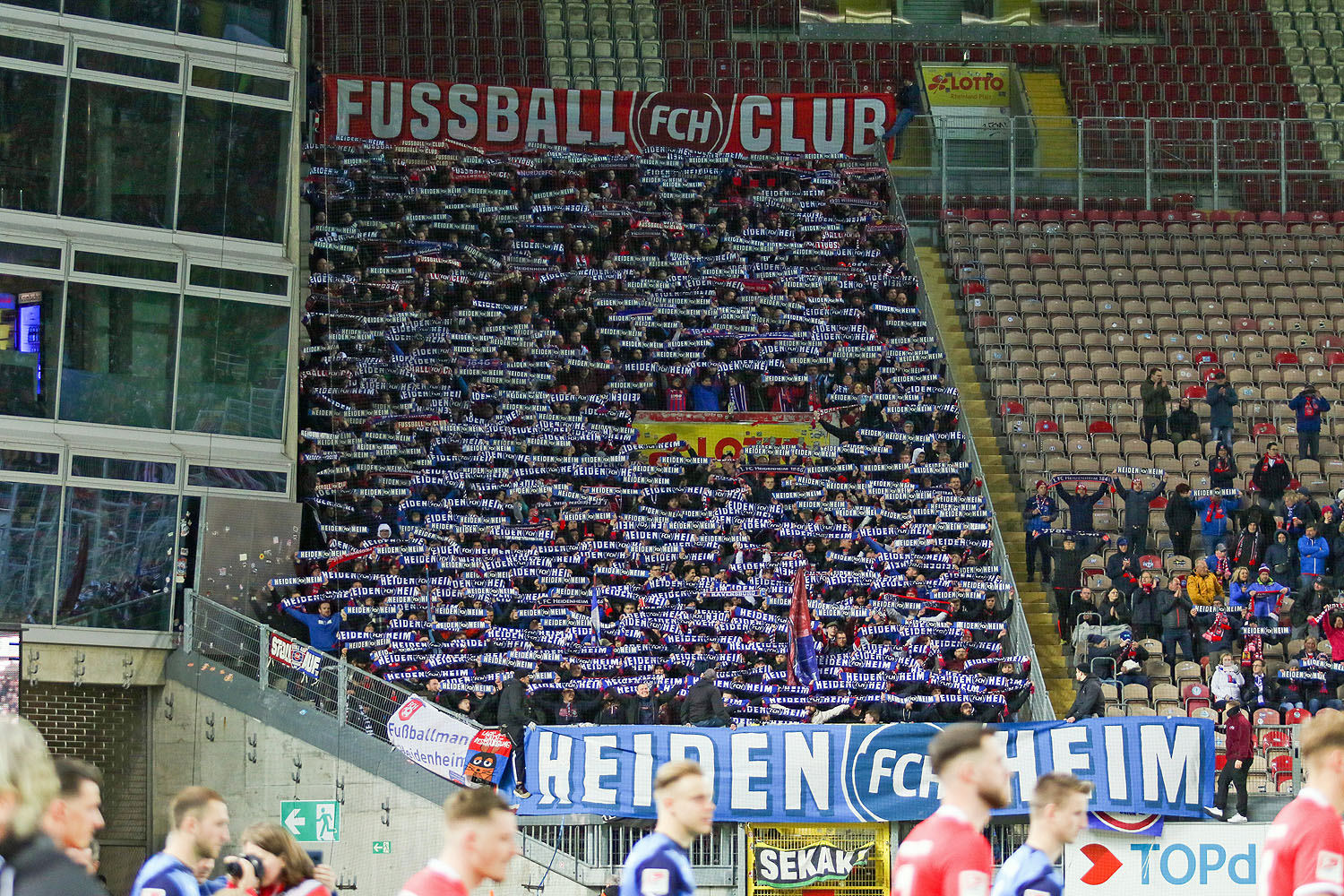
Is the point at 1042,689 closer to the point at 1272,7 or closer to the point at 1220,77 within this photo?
the point at 1220,77

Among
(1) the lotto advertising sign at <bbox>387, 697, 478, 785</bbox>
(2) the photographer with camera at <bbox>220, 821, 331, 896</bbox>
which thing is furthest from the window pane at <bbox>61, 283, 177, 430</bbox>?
(2) the photographer with camera at <bbox>220, 821, 331, 896</bbox>

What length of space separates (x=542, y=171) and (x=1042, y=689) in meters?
13.4

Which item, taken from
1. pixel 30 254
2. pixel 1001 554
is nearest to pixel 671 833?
pixel 30 254

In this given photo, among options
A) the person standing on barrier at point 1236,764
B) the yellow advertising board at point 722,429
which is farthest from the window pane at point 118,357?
the person standing on barrier at point 1236,764

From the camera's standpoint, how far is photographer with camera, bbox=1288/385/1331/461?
2662cm

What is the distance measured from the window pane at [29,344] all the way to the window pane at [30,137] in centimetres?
90

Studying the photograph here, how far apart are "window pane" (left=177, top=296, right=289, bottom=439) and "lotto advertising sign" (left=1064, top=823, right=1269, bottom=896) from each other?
414 inches

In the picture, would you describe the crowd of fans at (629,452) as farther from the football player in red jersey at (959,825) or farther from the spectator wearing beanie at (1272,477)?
the football player in red jersey at (959,825)

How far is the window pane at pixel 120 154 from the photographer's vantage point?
21797 mm

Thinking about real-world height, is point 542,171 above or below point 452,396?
above

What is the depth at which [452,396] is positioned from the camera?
88.6ft

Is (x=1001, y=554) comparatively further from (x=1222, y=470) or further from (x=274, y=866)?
(x=274, y=866)

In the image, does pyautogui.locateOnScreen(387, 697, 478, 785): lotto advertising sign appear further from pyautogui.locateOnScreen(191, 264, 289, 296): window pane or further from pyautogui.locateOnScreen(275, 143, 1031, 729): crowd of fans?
pyautogui.locateOnScreen(191, 264, 289, 296): window pane

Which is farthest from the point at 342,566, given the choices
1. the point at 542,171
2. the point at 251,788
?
the point at 542,171
